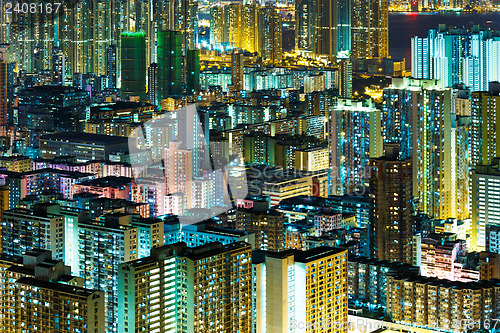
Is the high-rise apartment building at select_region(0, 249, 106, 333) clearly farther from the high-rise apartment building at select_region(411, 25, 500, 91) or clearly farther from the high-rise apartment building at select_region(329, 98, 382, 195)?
the high-rise apartment building at select_region(411, 25, 500, 91)

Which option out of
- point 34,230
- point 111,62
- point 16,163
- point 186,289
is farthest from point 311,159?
point 111,62

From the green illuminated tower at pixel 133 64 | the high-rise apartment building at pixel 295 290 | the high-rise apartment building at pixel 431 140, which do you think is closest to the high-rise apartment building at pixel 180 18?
the green illuminated tower at pixel 133 64

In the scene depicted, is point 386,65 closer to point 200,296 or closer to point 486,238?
point 486,238

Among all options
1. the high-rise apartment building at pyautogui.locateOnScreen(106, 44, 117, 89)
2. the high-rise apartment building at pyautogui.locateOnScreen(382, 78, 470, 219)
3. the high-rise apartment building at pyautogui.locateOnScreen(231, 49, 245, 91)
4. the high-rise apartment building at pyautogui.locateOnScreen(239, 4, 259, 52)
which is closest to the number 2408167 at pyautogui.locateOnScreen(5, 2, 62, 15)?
the high-rise apartment building at pyautogui.locateOnScreen(106, 44, 117, 89)

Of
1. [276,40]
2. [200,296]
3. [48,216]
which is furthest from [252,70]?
[200,296]

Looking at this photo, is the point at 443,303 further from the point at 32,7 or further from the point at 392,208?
the point at 32,7
